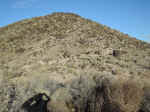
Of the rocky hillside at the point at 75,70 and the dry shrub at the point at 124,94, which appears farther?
the rocky hillside at the point at 75,70

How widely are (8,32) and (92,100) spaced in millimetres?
14888

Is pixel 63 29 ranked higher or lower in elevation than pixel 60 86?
higher

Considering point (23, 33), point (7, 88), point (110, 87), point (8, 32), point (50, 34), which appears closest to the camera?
point (110, 87)

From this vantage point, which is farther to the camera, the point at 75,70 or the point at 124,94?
the point at 75,70

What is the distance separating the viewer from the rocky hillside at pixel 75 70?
9.12 metres

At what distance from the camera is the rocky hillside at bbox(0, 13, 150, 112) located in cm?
912

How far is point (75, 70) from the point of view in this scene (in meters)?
11.4

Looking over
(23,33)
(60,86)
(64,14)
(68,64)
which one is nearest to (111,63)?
(68,64)

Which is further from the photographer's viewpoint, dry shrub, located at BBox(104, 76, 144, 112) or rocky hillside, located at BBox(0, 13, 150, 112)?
rocky hillside, located at BBox(0, 13, 150, 112)

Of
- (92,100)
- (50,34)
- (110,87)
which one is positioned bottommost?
(92,100)

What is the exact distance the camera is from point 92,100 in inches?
371

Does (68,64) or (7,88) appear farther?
(68,64)

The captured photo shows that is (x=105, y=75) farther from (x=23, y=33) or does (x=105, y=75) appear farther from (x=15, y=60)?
(x=23, y=33)

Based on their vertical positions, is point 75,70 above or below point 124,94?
above
